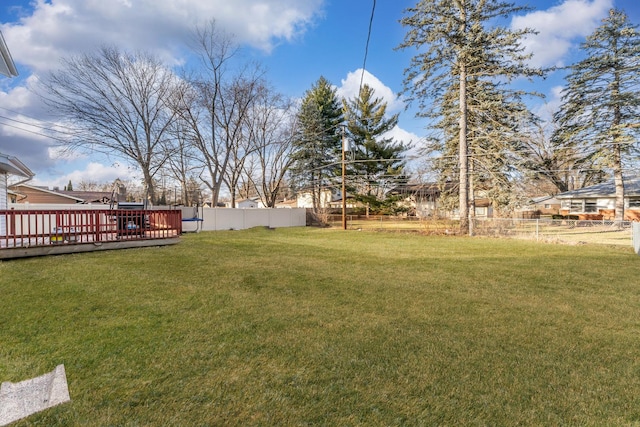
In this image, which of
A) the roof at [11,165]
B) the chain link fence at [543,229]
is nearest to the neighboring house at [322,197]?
the chain link fence at [543,229]

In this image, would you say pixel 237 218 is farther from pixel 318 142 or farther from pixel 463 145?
pixel 463 145

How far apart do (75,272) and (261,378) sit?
508 cm

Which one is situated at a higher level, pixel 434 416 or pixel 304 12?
pixel 304 12

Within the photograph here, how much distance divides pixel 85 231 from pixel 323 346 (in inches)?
322

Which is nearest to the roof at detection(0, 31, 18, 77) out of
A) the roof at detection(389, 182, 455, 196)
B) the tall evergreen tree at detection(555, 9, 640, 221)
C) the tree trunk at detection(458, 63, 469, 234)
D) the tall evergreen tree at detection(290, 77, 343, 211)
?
the tree trunk at detection(458, 63, 469, 234)

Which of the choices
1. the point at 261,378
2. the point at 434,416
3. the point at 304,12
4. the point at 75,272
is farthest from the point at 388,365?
the point at 304,12

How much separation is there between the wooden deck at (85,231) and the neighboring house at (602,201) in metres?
28.3

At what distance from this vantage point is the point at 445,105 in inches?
690

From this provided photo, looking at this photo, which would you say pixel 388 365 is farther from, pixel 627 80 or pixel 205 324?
pixel 627 80

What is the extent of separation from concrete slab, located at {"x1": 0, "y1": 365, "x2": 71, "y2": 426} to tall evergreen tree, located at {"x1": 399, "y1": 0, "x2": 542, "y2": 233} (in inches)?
616

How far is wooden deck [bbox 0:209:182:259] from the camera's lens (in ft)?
22.6

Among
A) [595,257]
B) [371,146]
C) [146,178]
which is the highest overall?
[371,146]

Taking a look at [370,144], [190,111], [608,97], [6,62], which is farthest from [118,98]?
[608,97]

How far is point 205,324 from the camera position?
3277mm
